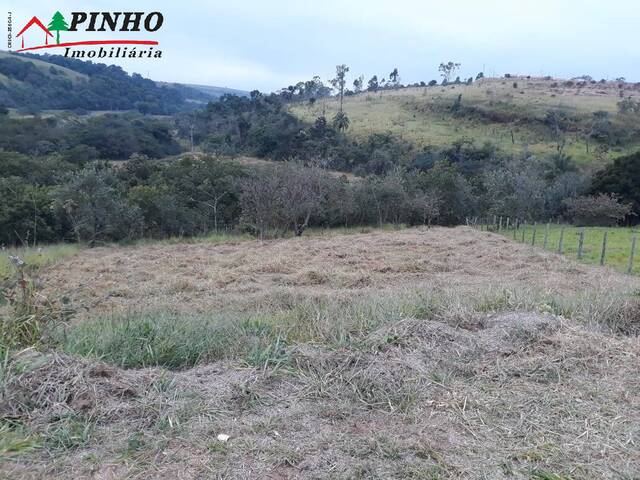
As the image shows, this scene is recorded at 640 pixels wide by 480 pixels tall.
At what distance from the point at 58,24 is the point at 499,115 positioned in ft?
129

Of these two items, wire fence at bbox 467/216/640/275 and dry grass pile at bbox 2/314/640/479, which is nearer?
dry grass pile at bbox 2/314/640/479

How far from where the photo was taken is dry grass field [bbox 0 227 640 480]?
2.43m

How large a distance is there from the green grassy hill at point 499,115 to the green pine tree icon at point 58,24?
28.4m

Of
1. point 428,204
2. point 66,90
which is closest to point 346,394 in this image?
point 428,204

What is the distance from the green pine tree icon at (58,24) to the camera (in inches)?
595

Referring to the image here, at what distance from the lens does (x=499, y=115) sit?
4597 centimetres

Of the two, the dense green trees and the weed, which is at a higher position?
the dense green trees

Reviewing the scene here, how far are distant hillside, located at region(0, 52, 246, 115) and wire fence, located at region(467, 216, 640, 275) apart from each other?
44282mm

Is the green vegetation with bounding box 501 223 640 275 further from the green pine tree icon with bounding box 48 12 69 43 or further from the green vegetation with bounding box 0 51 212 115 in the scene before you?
the green vegetation with bounding box 0 51 212 115

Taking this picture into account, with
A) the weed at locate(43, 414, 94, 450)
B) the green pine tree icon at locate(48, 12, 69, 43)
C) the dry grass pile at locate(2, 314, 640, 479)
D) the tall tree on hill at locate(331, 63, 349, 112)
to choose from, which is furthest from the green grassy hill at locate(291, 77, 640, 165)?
the weed at locate(43, 414, 94, 450)

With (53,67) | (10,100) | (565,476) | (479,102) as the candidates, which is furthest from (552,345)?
(53,67)

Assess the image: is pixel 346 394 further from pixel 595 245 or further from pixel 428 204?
pixel 428 204

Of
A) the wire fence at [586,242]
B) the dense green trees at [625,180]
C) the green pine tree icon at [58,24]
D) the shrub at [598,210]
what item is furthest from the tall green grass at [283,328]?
the dense green trees at [625,180]

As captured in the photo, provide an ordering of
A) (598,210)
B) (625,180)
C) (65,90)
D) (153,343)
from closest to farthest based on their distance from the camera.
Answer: (153,343) → (598,210) → (625,180) → (65,90)
